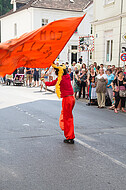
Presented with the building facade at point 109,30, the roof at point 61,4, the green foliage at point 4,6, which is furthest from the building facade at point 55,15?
the building facade at point 109,30

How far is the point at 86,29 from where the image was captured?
38406 mm

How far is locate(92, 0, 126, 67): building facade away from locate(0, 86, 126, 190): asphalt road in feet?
34.0

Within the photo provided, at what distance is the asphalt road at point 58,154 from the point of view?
451 cm

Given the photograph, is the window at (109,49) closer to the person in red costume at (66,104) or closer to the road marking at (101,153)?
the person in red costume at (66,104)

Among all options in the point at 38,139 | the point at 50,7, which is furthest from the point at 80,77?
the point at 50,7

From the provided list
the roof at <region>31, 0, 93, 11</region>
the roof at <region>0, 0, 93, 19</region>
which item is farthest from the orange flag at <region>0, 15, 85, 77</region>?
the roof at <region>31, 0, 93, 11</region>

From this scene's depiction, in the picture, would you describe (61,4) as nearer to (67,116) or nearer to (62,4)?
(62,4)

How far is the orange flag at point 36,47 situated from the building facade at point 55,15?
30.0 metres

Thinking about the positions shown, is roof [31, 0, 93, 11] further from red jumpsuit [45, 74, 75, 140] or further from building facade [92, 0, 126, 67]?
red jumpsuit [45, 74, 75, 140]

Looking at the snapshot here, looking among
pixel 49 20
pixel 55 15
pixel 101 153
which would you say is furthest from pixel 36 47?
pixel 55 15

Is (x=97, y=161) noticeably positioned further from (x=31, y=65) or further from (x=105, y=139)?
(x=31, y=65)

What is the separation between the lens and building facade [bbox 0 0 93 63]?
35469 millimetres

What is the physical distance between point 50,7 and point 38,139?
31829mm

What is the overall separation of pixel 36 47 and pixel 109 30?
15.6m
